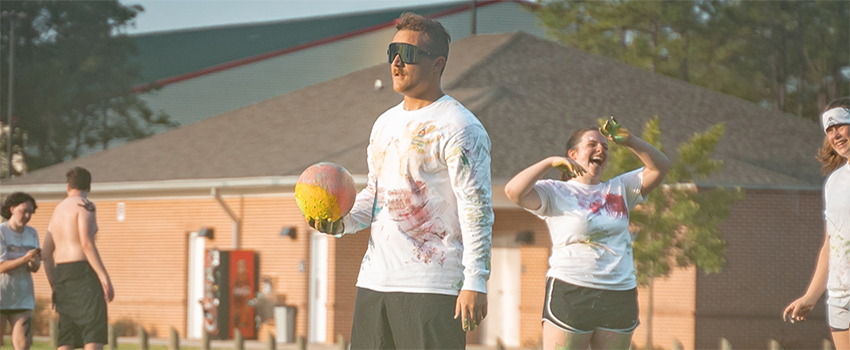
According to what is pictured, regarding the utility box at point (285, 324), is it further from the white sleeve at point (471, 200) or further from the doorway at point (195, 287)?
the white sleeve at point (471, 200)

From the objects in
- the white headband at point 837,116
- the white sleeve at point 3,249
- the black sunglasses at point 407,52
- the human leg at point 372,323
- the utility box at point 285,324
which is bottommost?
the utility box at point 285,324

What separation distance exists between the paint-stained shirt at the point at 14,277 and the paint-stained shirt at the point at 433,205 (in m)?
7.26

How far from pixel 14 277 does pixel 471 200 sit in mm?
7735

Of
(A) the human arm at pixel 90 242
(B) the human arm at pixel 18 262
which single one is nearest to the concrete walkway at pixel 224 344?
(B) the human arm at pixel 18 262

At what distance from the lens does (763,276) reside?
24281mm

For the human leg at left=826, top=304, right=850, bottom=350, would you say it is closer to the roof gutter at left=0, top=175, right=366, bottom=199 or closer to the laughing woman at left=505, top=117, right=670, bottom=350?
the laughing woman at left=505, top=117, right=670, bottom=350

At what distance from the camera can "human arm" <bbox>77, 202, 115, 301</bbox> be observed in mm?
9758

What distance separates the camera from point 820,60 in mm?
36469

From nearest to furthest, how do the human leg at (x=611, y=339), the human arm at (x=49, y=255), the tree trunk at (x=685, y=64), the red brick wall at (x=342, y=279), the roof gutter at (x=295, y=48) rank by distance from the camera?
1. the human leg at (x=611, y=339)
2. the human arm at (x=49, y=255)
3. the red brick wall at (x=342, y=279)
4. the tree trunk at (x=685, y=64)
5. the roof gutter at (x=295, y=48)

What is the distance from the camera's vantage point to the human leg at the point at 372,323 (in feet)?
17.2

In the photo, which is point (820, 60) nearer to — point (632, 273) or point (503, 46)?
point (503, 46)

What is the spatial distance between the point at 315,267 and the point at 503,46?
31.0ft

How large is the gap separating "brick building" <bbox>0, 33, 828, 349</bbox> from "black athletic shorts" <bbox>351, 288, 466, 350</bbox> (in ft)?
58.5

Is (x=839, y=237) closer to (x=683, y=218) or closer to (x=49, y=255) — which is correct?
(x=49, y=255)
